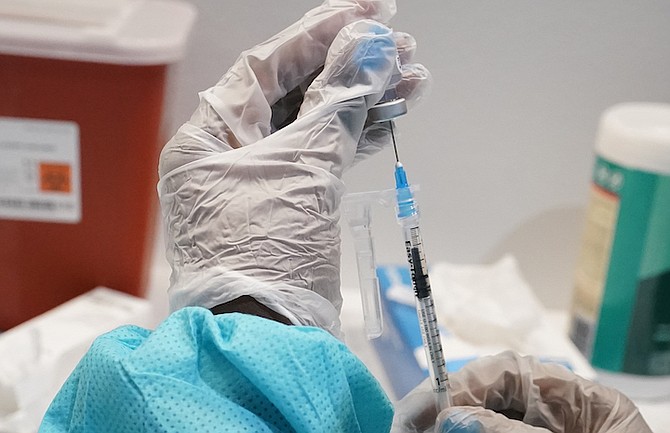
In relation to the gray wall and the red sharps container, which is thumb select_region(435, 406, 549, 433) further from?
the red sharps container

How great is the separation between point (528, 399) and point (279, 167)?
8.7 inches

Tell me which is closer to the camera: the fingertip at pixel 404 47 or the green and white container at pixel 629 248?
the fingertip at pixel 404 47

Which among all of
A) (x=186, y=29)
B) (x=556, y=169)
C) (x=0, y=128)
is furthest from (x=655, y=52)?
(x=0, y=128)

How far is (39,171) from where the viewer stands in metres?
0.81

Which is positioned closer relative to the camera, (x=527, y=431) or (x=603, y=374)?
(x=527, y=431)

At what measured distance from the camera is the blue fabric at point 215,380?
0.36 meters

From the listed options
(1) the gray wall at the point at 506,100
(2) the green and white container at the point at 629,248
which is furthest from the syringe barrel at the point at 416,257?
(2) the green and white container at the point at 629,248

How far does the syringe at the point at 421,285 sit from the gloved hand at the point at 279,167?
4 centimetres

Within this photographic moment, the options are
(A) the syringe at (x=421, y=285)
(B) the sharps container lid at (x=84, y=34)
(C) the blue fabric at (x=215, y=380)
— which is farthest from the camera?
(B) the sharps container lid at (x=84, y=34)

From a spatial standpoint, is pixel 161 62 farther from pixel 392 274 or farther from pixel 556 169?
pixel 556 169

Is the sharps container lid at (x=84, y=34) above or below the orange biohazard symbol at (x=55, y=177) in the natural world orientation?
above

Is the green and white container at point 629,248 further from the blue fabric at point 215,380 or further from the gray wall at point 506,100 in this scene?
the blue fabric at point 215,380

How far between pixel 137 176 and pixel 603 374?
0.57 meters

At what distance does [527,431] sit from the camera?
1.29ft
